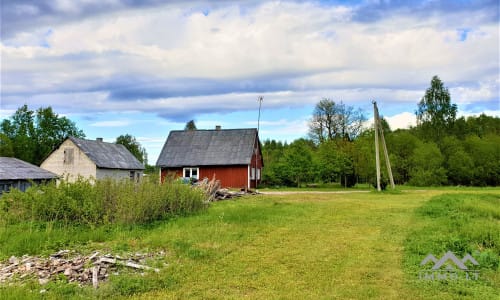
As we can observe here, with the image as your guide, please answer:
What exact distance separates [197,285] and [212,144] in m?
30.8

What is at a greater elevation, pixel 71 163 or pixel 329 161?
pixel 329 161

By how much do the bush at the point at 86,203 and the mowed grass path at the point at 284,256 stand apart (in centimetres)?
89

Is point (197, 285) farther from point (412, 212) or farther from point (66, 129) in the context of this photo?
point (66, 129)

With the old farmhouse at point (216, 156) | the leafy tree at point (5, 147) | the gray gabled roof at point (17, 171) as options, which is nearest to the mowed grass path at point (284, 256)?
the gray gabled roof at point (17, 171)

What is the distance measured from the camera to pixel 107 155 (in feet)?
132

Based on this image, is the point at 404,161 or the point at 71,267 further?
the point at 404,161

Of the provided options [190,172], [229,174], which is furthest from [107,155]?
[229,174]

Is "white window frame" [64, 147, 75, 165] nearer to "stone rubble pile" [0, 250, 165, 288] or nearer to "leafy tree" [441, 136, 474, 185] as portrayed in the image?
"stone rubble pile" [0, 250, 165, 288]

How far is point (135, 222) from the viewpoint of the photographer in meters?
11.0

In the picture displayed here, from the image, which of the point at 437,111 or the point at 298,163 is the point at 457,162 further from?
the point at 298,163

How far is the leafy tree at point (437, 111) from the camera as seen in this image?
46.4 metres

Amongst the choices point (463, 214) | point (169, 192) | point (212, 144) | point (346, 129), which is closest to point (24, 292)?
point (169, 192)

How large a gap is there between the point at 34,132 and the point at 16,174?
31201mm

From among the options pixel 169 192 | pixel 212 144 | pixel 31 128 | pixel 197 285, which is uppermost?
pixel 31 128
